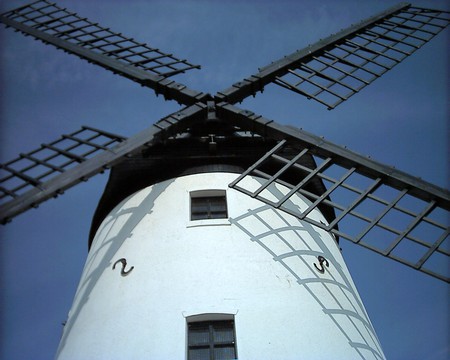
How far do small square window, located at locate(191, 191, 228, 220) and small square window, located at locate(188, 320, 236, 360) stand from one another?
1.67 meters

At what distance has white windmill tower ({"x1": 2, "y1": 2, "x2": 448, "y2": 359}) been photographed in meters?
5.69

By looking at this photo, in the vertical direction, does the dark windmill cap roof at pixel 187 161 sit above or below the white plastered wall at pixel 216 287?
above

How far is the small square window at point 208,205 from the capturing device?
712 cm

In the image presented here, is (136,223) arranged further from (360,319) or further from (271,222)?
(360,319)

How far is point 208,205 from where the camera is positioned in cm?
731

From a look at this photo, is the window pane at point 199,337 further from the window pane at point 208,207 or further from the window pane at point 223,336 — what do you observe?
the window pane at point 208,207

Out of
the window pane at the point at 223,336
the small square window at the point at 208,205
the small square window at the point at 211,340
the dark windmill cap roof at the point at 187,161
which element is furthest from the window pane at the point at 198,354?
the dark windmill cap roof at the point at 187,161

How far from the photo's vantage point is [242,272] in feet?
20.3

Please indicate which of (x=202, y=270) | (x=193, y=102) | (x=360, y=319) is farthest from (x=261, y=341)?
(x=193, y=102)

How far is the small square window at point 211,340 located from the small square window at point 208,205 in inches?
65.7

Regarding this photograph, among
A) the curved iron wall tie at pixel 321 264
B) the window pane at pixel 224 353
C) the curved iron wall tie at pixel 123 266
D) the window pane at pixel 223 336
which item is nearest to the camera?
the window pane at pixel 224 353

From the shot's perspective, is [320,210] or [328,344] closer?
[328,344]

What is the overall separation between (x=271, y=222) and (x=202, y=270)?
51.0 inches

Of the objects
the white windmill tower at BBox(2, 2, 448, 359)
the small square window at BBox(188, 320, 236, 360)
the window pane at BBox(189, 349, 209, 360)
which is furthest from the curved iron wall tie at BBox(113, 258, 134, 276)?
the window pane at BBox(189, 349, 209, 360)
